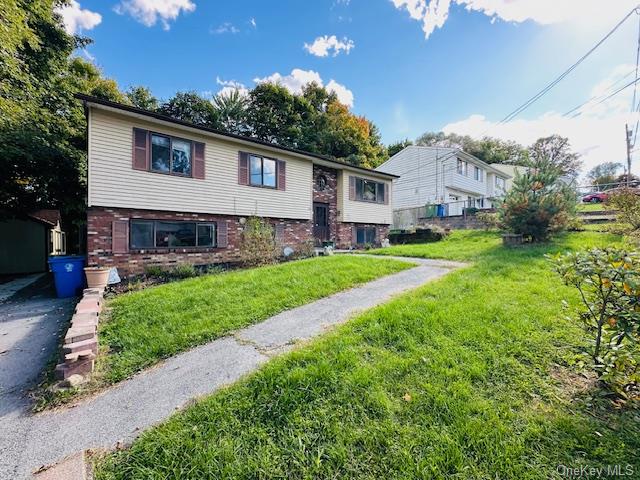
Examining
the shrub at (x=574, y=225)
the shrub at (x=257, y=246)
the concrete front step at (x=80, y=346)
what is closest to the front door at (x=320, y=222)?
the shrub at (x=257, y=246)

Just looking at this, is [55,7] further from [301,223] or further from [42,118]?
[301,223]

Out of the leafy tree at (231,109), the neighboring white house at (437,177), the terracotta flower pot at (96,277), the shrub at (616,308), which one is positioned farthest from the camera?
the leafy tree at (231,109)

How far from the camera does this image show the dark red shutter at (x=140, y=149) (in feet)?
29.2

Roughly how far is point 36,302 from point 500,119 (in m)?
21.6

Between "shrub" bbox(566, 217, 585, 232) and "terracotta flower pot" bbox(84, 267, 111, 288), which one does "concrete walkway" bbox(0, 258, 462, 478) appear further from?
"shrub" bbox(566, 217, 585, 232)

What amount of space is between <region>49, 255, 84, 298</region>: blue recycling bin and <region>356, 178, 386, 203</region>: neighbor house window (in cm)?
1258

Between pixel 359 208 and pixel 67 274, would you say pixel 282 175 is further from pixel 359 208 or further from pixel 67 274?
pixel 67 274

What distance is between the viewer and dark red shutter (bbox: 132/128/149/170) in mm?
8891

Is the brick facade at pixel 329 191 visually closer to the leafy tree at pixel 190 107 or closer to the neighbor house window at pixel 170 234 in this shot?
the neighbor house window at pixel 170 234

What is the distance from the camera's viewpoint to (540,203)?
9.53 m

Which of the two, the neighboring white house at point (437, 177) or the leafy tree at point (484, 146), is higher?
the leafy tree at point (484, 146)

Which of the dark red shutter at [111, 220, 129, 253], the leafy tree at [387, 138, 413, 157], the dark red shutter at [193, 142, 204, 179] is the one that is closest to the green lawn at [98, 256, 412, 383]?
the dark red shutter at [111, 220, 129, 253]

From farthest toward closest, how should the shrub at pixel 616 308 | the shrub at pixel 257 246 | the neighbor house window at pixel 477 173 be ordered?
the neighbor house window at pixel 477 173, the shrub at pixel 257 246, the shrub at pixel 616 308

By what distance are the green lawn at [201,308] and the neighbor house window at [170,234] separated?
2.87m
